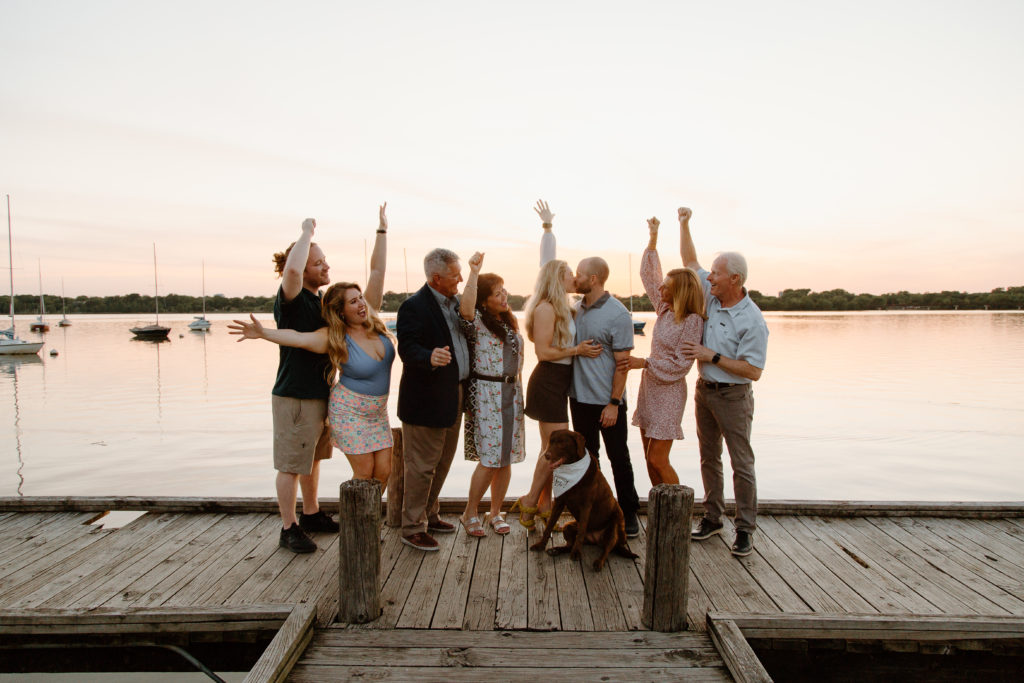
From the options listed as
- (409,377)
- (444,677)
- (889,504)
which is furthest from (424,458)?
(889,504)

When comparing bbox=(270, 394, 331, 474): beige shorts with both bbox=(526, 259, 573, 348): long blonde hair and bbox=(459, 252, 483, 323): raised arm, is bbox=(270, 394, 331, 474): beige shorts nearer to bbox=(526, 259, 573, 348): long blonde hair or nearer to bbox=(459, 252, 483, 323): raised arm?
bbox=(459, 252, 483, 323): raised arm

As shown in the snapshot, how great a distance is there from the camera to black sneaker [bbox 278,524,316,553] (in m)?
4.32

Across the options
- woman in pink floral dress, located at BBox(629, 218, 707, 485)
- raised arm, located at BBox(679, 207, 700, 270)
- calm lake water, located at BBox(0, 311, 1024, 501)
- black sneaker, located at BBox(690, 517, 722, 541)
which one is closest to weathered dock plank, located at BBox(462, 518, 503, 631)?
woman in pink floral dress, located at BBox(629, 218, 707, 485)

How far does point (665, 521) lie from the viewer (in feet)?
10.7

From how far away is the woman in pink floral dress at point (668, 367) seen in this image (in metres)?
4.44

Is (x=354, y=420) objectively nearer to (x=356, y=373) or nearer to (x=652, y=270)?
(x=356, y=373)

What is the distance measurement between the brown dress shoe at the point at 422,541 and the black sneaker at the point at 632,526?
152 cm

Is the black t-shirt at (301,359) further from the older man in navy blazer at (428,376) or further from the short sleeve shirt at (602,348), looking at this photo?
the short sleeve shirt at (602,348)

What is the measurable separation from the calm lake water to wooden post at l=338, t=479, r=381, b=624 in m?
6.85

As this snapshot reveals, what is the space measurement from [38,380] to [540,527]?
31958 mm

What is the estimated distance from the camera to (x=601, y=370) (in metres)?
4.49

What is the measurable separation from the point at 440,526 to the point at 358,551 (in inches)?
57.4

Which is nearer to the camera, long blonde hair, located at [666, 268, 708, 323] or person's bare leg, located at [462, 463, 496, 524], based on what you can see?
long blonde hair, located at [666, 268, 708, 323]

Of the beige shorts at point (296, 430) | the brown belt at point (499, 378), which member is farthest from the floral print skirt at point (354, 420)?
the brown belt at point (499, 378)
